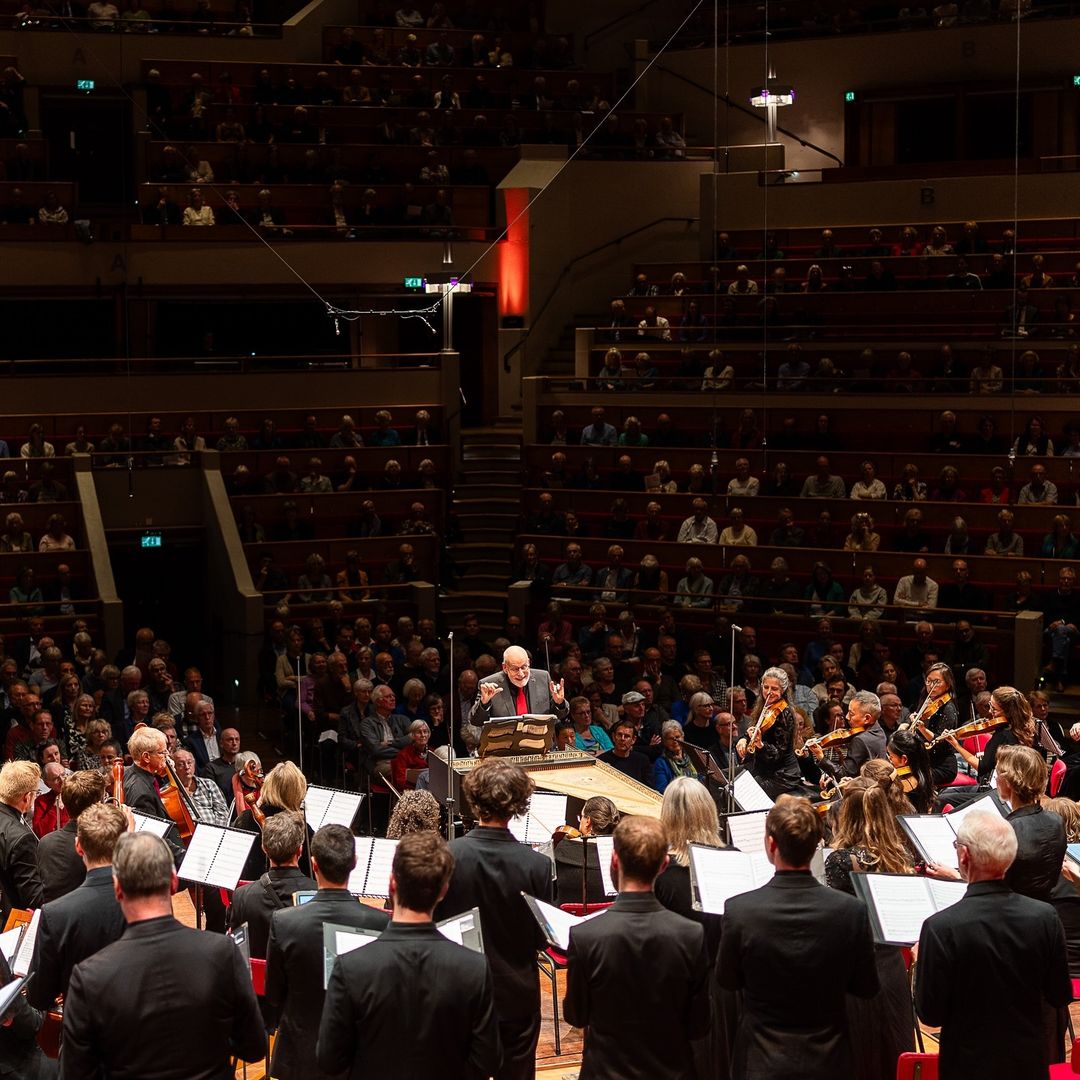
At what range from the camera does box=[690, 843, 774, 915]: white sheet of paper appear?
472cm

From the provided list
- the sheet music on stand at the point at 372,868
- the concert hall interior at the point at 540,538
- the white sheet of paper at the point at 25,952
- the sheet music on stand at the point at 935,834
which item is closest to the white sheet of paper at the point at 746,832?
the concert hall interior at the point at 540,538

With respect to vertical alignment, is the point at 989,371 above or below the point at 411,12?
below

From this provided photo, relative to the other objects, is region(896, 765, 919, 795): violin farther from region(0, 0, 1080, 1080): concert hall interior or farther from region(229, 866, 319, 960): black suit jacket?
region(229, 866, 319, 960): black suit jacket

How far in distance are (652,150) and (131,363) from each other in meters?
6.49

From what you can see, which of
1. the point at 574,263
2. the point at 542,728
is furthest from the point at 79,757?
the point at 574,263

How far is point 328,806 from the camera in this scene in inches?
253

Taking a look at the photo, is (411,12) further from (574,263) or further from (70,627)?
(70,627)

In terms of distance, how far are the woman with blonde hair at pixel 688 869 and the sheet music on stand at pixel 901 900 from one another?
470 millimetres

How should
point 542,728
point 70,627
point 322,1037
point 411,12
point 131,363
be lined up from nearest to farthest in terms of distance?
point 322,1037, point 542,728, point 70,627, point 131,363, point 411,12

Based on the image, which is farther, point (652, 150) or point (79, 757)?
point (652, 150)

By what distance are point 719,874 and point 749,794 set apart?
2011mm

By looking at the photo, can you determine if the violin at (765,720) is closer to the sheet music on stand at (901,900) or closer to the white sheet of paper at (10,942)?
the sheet music on stand at (901,900)

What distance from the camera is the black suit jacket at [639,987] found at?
4.00 meters

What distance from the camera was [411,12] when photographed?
20.2 metres
